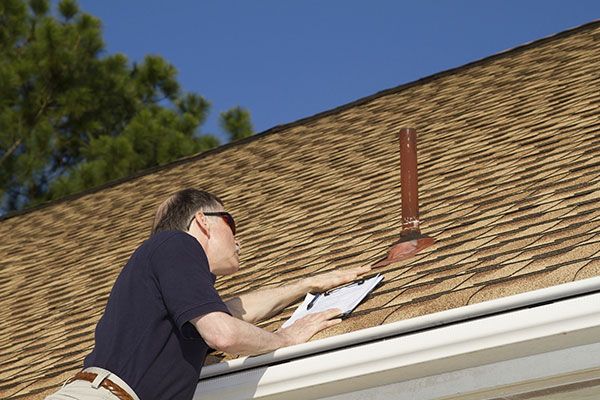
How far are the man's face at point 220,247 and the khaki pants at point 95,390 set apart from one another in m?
0.80

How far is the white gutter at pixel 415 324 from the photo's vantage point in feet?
13.0

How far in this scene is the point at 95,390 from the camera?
13.7 feet

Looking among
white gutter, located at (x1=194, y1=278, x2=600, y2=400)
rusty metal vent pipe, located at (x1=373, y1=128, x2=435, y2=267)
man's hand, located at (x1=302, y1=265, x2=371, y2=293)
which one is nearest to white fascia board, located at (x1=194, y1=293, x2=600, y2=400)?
white gutter, located at (x1=194, y1=278, x2=600, y2=400)

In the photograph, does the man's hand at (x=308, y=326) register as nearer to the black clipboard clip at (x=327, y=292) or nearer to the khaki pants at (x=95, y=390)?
the black clipboard clip at (x=327, y=292)

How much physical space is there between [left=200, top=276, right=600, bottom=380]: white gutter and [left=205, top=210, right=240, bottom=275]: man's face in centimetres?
44

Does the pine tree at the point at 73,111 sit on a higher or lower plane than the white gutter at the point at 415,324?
higher

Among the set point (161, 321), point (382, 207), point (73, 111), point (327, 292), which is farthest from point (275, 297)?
point (73, 111)

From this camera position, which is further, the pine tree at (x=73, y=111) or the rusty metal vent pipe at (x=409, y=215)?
the pine tree at (x=73, y=111)

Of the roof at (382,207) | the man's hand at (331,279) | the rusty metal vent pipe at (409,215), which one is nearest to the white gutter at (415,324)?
the roof at (382,207)

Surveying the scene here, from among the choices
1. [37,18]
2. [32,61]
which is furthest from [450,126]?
[37,18]

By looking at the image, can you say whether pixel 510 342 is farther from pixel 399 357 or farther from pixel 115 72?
pixel 115 72

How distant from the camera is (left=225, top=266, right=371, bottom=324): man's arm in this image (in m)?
5.18

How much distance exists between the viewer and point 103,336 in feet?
14.2

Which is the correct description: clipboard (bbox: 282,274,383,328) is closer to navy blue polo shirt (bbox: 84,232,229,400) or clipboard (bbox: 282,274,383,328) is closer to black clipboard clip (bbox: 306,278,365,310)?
black clipboard clip (bbox: 306,278,365,310)
